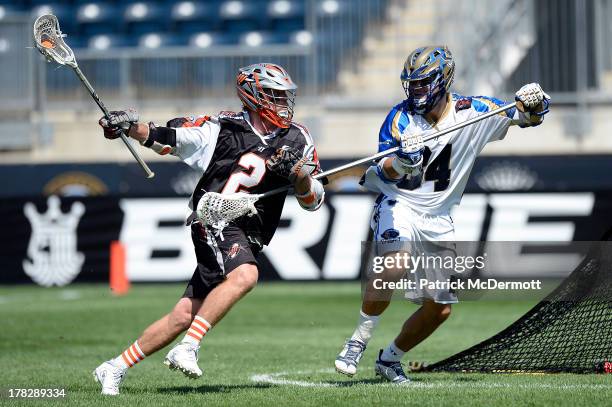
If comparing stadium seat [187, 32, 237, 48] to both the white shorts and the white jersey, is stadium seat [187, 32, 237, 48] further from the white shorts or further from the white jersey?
the white shorts

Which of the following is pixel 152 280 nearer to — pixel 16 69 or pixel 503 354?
pixel 16 69

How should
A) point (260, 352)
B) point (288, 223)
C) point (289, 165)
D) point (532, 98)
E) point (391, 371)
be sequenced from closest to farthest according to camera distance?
point (289, 165) → point (532, 98) → point (391, 371) → point (260, 352) → point (288, 223)

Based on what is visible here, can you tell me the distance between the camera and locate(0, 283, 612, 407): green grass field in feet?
20.2

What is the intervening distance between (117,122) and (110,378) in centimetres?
143

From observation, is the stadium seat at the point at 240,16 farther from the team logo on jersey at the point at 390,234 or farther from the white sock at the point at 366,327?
the white sock at the point at 366,327

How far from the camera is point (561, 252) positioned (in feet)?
43.5

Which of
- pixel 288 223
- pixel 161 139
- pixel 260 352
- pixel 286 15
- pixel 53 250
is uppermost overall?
pixel 286 15

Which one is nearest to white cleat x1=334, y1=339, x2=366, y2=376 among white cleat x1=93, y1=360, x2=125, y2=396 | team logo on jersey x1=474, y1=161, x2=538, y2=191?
white cleat x1=93, y1=360, x2=125, y2=396

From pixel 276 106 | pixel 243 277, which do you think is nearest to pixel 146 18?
pixel 276 106

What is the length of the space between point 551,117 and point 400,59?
2.39 meters

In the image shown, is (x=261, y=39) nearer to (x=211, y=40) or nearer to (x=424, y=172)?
(x=211, y=40)

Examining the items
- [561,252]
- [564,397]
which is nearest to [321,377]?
[564,397]

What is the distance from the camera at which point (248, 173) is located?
652cm

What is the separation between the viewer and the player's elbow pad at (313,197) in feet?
20.9
